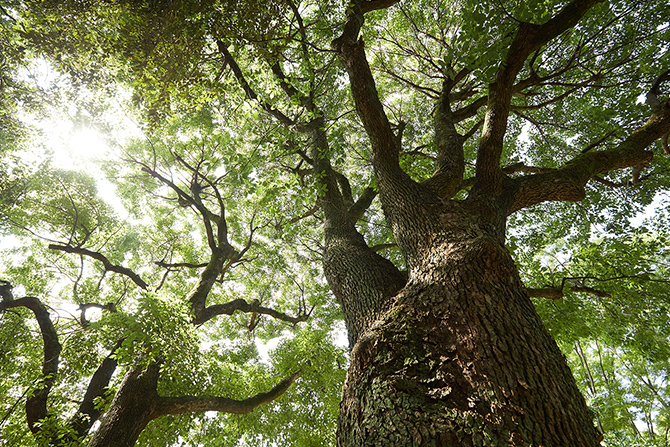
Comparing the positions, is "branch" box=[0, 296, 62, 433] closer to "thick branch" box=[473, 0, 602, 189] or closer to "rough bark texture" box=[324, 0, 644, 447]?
"rough bark texture" box=[324, 0, 644, 447]

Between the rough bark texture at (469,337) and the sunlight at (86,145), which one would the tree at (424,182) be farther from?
the sunlight at (86,145)

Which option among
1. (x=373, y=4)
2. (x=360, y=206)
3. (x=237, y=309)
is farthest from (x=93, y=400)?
(x=373, y=4)

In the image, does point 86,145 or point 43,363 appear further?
point 86,145

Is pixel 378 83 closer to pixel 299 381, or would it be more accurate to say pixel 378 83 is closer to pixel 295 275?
pixel 295 275

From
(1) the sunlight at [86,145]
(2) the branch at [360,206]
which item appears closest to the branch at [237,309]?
(2) the branch at [360,206]

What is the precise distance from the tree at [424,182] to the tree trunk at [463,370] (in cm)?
1

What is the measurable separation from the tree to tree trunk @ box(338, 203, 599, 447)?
1cm

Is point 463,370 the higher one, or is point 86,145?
point 86,145

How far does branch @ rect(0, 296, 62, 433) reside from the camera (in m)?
6.06

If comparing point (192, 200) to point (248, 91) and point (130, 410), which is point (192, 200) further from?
point (130, 410)

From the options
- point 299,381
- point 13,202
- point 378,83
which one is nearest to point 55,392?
point 299,381

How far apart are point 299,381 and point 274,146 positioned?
24.1ft

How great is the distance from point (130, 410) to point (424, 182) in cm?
637

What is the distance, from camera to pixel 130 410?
4.95 meters
